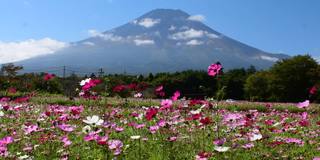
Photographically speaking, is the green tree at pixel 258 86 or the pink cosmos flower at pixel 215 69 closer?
the pink cosmos flower at pixel 215 69

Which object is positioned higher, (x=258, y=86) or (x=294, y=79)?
(x=294, y=79)

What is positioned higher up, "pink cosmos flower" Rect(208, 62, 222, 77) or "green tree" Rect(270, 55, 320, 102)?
"pink cosmos flower" Rect(208, 62, 222, 77)

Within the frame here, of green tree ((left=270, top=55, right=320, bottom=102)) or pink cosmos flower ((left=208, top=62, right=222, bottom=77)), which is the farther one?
green tree ((left=270, top=55, right=320, bottom=102))

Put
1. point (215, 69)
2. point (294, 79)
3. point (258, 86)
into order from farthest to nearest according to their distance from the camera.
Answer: point (258, 86) < point (294, 79) < point (215, 69)

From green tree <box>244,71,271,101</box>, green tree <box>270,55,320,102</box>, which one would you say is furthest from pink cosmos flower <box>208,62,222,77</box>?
green tree <box>244,71,271,101</box>

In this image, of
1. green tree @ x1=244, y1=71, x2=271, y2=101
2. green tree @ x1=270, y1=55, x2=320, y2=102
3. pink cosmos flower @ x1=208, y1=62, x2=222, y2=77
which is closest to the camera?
pink cosmos flower @ x1=208, y1=62, x2=222, y2=77

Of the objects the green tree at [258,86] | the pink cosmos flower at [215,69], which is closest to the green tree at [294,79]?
the green tree at [258,86]

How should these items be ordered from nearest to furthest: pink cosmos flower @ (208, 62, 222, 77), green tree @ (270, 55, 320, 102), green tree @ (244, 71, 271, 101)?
pink cosmos flower @ (208, 62, 222, 77), green tree @ (270, 55, 320, 102), green tree @ (244, 71, 271, 101)

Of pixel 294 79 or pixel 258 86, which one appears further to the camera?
pixel 258 86

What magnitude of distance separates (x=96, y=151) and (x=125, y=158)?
0.55 meters

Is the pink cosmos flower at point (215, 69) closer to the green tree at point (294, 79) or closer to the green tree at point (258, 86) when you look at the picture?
the green tree at point (294, 79)

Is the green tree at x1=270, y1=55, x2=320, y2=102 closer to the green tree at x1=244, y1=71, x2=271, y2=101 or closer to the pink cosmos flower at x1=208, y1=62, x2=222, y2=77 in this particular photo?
the green tree at x1=244, y1=71, x2=271, y2=101

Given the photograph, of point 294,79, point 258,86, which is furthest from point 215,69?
point 258,86

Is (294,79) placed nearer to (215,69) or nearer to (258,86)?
(258,86)
